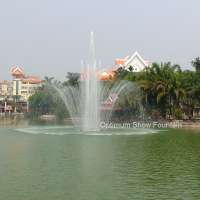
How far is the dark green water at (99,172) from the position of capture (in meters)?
12.8

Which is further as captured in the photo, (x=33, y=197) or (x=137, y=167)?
(x=137, y=167)

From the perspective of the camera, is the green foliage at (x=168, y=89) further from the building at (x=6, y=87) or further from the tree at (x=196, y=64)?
the building at (x=6, y=87)

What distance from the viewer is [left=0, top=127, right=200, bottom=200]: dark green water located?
1284cm

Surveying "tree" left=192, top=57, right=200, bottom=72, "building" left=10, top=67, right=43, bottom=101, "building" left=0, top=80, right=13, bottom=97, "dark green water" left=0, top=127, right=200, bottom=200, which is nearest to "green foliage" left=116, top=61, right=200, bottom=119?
"tree" left=192, top=57, right=200, bottom=72

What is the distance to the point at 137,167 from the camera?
1723cm

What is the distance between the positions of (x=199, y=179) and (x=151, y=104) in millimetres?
43983

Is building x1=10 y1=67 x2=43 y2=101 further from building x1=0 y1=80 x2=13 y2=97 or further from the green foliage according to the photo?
the green foliage

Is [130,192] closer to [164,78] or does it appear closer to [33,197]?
[33,197]

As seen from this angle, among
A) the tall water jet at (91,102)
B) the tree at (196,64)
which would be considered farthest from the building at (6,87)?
the tall water jet at (91,102)

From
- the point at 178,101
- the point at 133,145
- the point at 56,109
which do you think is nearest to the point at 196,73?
the point at 178,101

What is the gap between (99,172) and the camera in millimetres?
16094

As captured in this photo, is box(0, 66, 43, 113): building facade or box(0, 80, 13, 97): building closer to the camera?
box(0, 66, 43, 113): building facade

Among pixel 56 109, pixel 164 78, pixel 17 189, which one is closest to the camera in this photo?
pixel 17 189

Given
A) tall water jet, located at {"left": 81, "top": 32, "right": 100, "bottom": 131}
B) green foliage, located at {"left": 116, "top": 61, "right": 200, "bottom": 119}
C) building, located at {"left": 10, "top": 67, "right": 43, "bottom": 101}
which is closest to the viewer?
tall water jet, located at {"left": 81, "top": 32, "right": 100, "bottom": 131}
